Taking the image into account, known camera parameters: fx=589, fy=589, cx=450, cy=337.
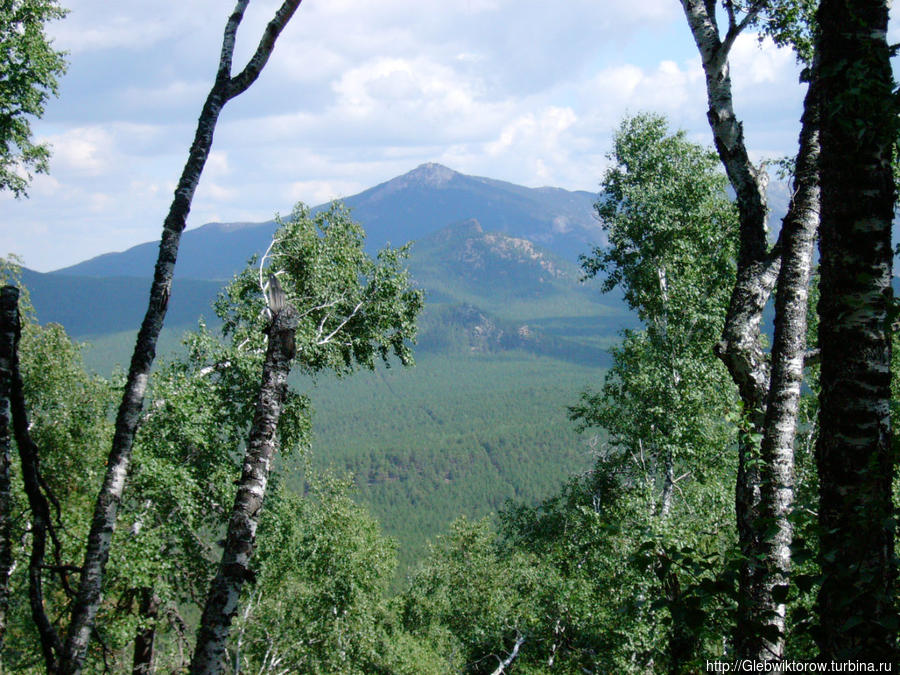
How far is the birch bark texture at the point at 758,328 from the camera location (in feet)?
13.6

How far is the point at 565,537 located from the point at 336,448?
600 ft

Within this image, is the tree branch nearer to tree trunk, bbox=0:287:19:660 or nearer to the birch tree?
tree trunk, bbox=0:287:19:660

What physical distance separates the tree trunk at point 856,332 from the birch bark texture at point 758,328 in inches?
37.4

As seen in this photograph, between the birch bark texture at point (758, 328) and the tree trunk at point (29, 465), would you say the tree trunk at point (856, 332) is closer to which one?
the birch bark texture at point (758, 328)

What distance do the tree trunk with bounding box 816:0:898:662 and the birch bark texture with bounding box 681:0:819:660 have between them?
0.95 metres

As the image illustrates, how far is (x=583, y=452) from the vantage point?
18.4 meters

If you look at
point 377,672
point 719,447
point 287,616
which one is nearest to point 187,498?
point 719,447

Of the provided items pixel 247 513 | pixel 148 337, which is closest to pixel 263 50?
pixel 148 337

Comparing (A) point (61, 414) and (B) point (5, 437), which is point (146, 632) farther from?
(B) point (5, 437)

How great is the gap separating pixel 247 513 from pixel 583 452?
1540 centimetres

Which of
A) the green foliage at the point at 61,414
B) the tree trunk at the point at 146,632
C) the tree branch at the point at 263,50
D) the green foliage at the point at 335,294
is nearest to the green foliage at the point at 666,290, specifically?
the green foliage at the point at 335,294

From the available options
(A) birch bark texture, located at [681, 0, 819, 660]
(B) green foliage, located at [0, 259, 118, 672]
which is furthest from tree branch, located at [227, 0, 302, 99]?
(B) green foliage, located at [0, 259, 118, 672]

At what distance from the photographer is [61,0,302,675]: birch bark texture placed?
360 cm

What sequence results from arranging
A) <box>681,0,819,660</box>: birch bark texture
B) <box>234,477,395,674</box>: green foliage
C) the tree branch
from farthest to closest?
<box>234,477,395,674</box>: green foliage < the tree branch < <box>681,0,819,660</box>: birch bark texture
